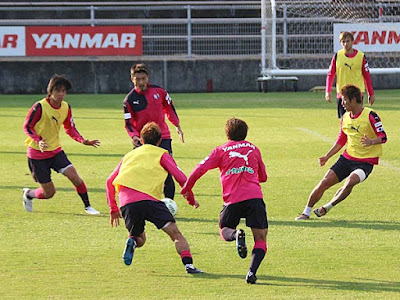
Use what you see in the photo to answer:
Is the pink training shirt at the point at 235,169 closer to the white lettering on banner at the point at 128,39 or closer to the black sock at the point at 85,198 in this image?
the black sock at the point at 85,198

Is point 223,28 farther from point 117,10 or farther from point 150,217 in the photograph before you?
point 150,217

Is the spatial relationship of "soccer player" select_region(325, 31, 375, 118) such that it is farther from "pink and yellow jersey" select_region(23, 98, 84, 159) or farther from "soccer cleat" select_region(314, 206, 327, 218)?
"pink and yellow jersey" select_region(23, 98, 84, 159)

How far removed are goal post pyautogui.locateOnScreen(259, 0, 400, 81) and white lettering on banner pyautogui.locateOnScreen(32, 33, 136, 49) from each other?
495 centimetres

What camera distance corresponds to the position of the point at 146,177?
754cm

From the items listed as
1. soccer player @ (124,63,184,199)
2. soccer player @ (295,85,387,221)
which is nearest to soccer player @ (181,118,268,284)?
soccer player @ (295,85,387,221)

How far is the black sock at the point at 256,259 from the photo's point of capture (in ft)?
23.7

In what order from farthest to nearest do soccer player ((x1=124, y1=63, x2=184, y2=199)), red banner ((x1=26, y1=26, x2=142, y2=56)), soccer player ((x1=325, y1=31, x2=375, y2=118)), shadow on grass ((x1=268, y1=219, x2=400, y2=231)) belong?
red banner ((x1=26, y1=26, x2=142, y2=56)) < soccer player ((x1=325, y1=31, x2=375, y2=118)) < soccer player ((x1=124, y1=63, x2=184, y2=199)) < shadow on grass ((x1=268, y1=219, x2=400, y2=231))

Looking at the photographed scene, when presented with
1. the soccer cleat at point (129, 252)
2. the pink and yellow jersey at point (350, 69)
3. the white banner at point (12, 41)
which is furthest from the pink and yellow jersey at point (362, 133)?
the white banner at point (12, 41)

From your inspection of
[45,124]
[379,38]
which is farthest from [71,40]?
[45,124]

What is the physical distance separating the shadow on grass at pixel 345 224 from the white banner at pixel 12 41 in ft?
71.4

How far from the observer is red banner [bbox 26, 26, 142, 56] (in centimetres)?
3027

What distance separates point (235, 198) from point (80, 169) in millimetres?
6873

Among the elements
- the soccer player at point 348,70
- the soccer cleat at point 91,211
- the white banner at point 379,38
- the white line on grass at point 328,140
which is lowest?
the soccer cleat at point 91,211

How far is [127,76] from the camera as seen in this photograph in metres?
30.5
